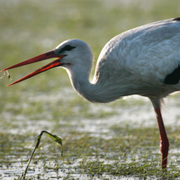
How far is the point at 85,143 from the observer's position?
21.5 ft

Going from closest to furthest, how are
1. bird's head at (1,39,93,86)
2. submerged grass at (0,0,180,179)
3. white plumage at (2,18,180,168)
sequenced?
1. white plumage at (2,18,180,168)
2. submerged grass at (0,0,180,179)
3. bird's head at (1,39,93,86)

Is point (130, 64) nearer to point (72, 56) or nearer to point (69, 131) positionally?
point (72, 56)

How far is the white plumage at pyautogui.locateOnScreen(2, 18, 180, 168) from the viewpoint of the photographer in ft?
17.5

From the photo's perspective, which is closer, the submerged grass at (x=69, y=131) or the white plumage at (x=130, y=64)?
the white plumage at (x=130, y=64)

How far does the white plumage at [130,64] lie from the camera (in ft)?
17.5

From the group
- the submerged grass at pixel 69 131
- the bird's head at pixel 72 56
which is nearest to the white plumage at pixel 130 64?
the bird's head at pixel 72 56

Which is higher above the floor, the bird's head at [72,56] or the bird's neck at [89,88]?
the bird's head at [72,56]

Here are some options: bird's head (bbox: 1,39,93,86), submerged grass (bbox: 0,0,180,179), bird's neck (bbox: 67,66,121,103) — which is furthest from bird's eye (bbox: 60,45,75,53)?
submerged grass (bbox: 0,0,180,179)

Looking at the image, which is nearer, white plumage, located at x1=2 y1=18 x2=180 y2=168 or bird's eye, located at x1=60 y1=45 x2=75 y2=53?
white plumage, located at x1=2 y1=18 x2=180 y2=168

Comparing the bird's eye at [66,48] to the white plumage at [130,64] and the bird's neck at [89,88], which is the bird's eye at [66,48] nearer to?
the white plumage at [130,64]

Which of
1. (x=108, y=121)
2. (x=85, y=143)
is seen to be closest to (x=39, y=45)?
(x=108, y=121)

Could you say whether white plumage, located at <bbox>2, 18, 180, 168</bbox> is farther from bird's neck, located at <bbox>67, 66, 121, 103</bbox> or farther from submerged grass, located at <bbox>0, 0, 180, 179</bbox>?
submerged grass, located at <bbox>0, 0, 180, 179</bbox>

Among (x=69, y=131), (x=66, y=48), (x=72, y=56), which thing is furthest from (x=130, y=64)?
(x=69, y=131)

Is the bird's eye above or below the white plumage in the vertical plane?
above
